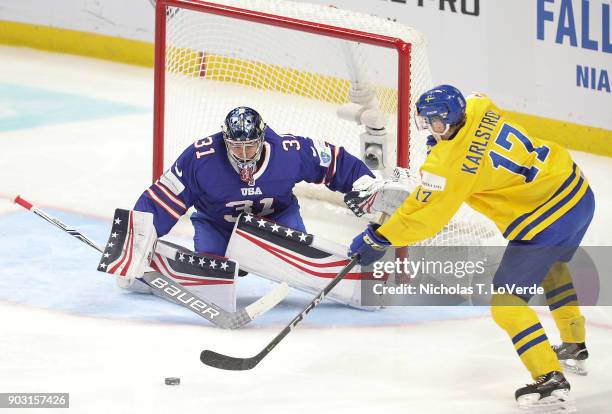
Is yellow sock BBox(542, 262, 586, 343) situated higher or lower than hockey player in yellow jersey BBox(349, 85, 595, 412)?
lower

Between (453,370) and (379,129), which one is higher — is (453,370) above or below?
below

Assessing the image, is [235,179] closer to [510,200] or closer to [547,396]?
[510,200]

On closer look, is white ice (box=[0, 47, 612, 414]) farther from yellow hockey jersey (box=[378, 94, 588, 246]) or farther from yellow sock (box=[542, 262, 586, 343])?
yellow hockey jersey (box=[378, 94, 588, 246])

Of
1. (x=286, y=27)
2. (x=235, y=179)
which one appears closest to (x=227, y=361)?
(x=235, y=179)

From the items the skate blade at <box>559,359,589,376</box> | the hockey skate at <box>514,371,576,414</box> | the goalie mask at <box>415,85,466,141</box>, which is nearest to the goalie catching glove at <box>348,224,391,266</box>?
the goalie mask at <box>415,85,466,141</box>

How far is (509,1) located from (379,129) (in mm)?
1700

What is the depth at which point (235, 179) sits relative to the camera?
4906 mm

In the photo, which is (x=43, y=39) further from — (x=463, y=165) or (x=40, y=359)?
(x=463, y=165)

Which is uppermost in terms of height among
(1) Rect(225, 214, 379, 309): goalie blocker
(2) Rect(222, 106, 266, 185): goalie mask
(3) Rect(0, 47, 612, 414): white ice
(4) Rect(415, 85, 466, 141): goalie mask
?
(4) Rect(415, 85, 466, 141): goalie mask

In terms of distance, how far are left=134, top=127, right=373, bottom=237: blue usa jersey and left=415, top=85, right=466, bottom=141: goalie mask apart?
96cm

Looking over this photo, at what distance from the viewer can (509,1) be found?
6.91 meters

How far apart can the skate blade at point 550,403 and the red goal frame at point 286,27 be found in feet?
4.18

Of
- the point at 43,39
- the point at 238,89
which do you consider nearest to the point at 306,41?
the point at 238,89

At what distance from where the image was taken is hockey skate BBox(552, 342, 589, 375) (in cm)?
443
